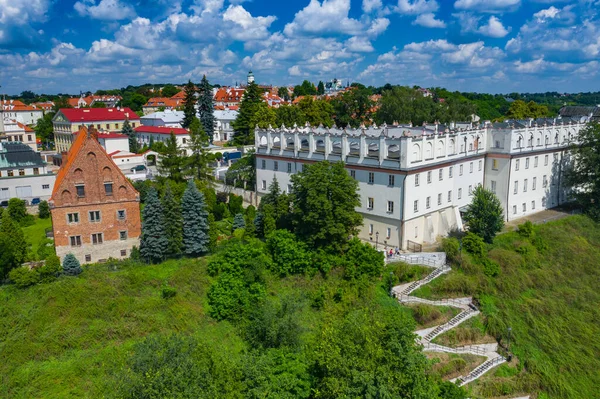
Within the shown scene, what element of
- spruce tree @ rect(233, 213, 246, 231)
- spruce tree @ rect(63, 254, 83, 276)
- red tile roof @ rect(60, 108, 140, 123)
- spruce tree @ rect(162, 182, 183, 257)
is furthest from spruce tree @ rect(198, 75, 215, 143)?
spruce tree @ rect(63, 254, 83, 276)

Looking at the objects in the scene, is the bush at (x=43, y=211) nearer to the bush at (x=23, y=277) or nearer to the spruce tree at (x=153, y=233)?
the spruce tree at (x=153, y=233)

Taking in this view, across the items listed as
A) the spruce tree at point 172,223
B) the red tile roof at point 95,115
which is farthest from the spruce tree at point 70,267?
the red tile roof at point 95,115

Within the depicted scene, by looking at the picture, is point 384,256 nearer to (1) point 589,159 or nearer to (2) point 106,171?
(2) point 106,171

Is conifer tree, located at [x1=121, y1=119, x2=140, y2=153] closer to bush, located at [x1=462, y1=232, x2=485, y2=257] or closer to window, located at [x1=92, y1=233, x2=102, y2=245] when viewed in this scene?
window, located at [x1=92, y1=233, x2=102, y2=245]

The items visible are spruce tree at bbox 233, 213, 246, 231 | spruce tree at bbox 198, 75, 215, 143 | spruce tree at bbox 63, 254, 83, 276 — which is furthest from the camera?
spruce tree at bbox 198, 75, 215, 143

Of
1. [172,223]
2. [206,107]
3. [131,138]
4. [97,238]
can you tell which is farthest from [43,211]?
[206,107]

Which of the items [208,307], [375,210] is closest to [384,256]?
[375,210]
